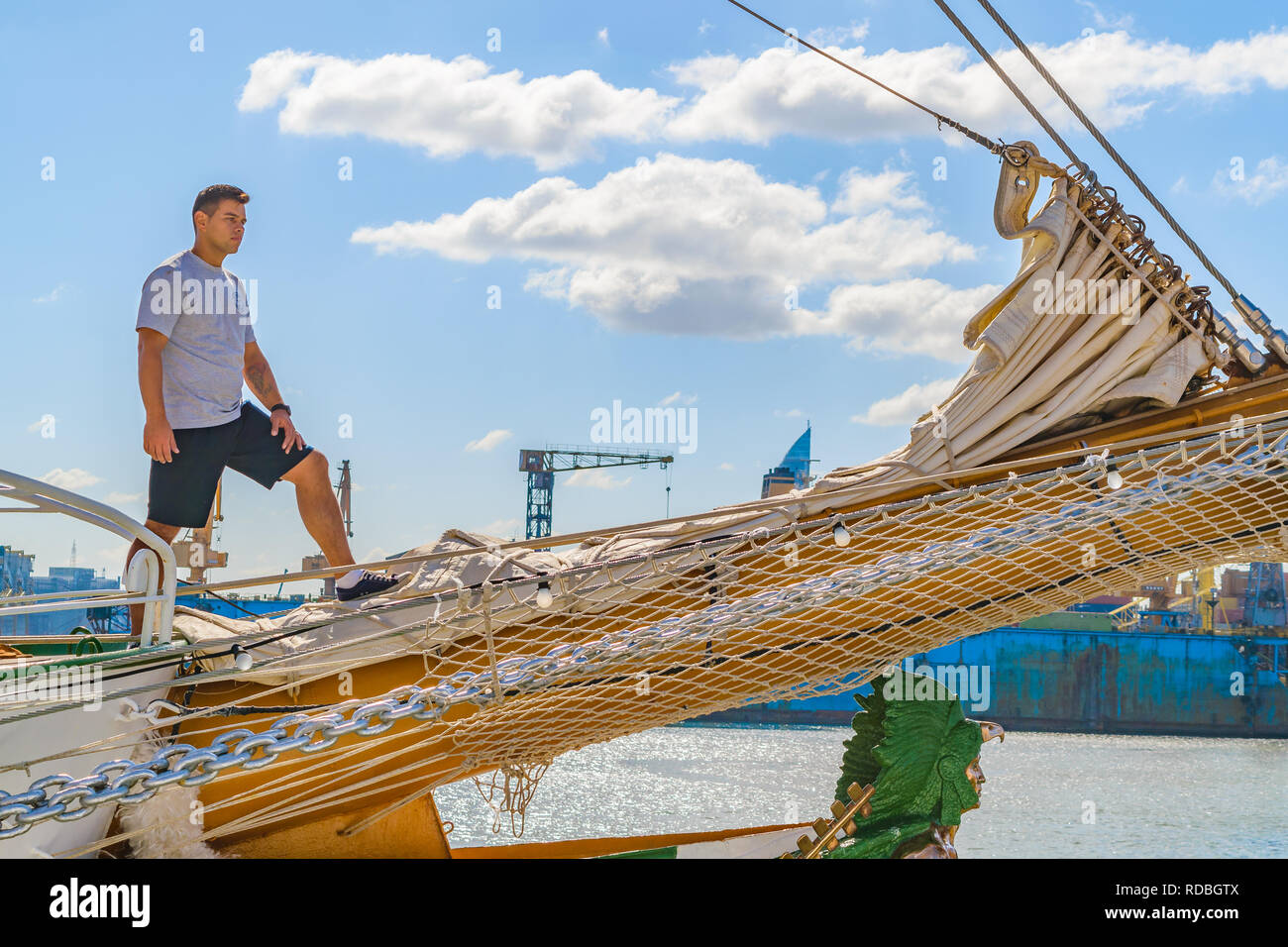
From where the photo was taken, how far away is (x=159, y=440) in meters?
3.08

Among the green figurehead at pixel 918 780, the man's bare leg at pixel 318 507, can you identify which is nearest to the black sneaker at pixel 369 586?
the man's bare leg at pixel 318 507

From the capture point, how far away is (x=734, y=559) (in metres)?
3.09

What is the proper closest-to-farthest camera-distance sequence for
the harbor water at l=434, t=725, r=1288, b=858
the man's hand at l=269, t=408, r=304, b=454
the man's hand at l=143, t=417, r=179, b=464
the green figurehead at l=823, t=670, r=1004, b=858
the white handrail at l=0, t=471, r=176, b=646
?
the white handrail at l=0, t=471, r=176, b=646, the man's hand at l=143, t=417, r=179, b=464, the man's hand at l=269, t=408, r=304, b=454, the green figurehead at l=823, t=670, r=1004, b=858, the harbor water at l=434, t=725, r=1288, b=858

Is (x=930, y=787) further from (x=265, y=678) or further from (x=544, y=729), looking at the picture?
(x=265, y=678)

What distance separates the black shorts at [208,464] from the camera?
3115 mm

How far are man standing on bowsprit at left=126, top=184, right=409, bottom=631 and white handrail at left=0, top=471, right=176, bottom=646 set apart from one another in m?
0.42

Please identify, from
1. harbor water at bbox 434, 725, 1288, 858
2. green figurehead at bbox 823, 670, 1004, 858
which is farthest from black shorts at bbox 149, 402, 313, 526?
harbor water at bbox 434, 725, 1288, 858

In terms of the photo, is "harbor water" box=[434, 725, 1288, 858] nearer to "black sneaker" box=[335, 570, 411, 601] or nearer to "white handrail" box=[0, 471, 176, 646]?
"black sneaker" box=[335, 570, 411, 601]

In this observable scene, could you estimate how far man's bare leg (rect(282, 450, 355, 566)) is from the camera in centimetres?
343

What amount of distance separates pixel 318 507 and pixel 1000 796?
18.0 meters

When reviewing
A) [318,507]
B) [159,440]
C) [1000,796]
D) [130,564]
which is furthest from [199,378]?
[1000,796]

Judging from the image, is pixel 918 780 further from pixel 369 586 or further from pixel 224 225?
pixel 224 225

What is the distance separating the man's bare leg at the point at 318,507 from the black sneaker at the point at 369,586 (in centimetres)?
19
